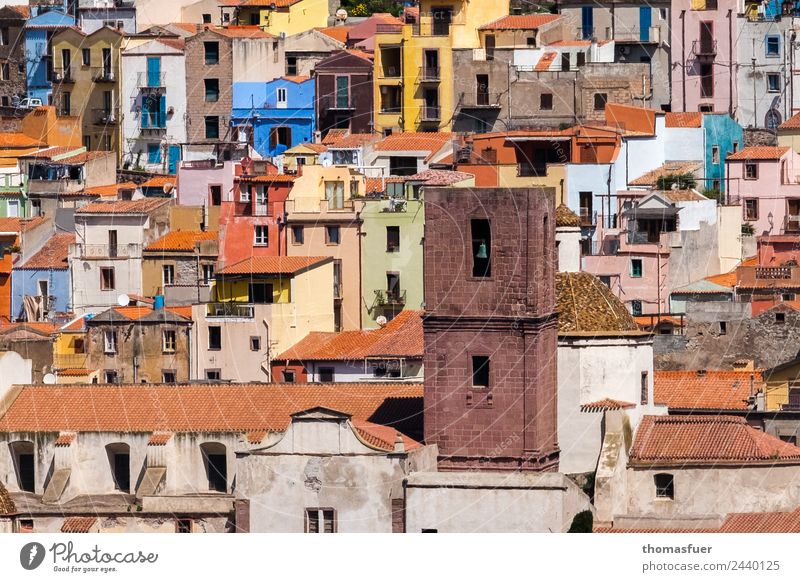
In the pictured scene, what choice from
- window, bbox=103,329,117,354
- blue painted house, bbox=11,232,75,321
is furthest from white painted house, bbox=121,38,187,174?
window, bbox=103,329,117,354

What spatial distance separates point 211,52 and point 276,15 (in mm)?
6458

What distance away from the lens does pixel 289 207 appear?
303 ft

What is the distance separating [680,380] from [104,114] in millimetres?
32276

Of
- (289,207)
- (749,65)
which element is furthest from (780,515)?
(749,65)

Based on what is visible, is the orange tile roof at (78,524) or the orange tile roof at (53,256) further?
the orange tile roof at (53,256)

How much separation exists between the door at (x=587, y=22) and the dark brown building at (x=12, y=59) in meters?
16.4

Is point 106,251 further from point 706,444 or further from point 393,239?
point 706,444

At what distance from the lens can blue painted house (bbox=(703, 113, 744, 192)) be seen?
97.5 m

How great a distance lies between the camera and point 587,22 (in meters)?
107

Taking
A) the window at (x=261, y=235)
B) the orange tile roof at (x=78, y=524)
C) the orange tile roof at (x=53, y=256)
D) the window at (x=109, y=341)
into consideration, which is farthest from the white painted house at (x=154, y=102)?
the orange tile roof at (x=78, y=524)

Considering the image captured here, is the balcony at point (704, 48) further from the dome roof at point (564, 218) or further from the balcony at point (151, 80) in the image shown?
the dome roof at point (564, 218)

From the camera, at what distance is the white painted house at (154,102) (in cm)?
10662

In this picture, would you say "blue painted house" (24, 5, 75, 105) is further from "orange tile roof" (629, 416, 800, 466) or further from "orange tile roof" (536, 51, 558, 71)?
"orange tile roof" (629, 416, 800, 466)

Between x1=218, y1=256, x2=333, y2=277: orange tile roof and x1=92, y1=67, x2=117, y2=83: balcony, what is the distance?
18.1m
